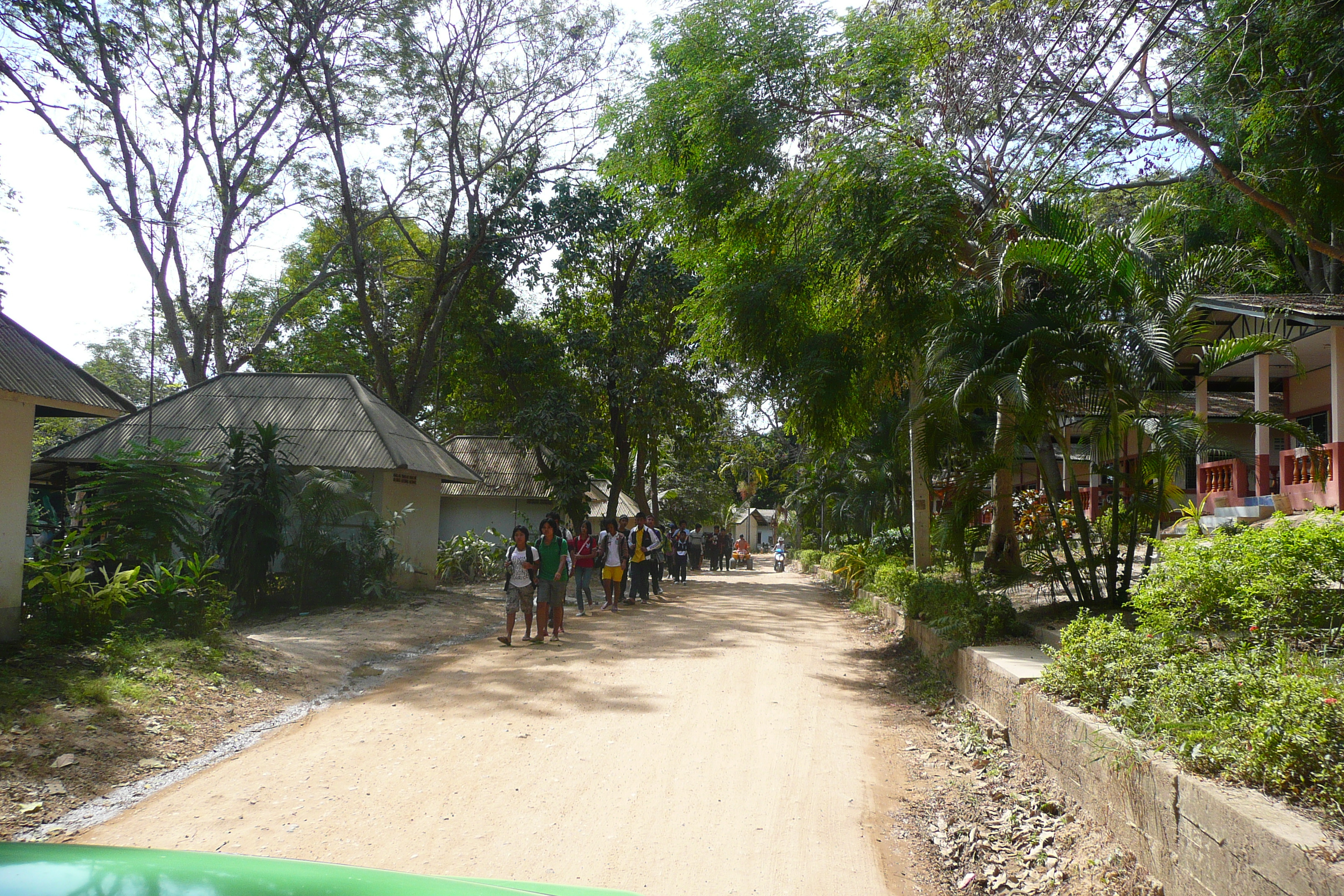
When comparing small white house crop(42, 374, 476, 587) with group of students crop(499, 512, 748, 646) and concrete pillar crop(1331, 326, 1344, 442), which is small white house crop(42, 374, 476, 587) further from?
concrete pillar crop(1331, 326, 1344, 442)

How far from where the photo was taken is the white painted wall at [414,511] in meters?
17.4

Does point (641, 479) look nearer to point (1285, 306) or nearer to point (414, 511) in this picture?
point (414, 511)

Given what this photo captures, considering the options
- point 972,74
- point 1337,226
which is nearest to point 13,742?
point 972,74

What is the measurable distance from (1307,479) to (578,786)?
14.4m

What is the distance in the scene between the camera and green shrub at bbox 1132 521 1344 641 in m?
5.62

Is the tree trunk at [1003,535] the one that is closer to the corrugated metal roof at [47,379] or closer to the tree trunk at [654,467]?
the corrugated metal roof at [47,379]

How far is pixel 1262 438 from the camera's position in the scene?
54.6ft

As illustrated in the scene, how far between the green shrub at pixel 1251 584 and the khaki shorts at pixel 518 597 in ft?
25.5

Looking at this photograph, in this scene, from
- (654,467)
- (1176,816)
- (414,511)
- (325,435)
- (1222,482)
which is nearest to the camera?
(1176,816)

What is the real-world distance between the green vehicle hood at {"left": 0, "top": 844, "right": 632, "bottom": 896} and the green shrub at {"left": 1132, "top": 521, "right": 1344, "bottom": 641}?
201 inches

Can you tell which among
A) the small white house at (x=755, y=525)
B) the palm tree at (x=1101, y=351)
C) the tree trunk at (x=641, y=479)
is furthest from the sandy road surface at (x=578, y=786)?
the small white house at (x=755, y=525)

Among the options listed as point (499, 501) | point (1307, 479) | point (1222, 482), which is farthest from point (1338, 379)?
point (499, 501)

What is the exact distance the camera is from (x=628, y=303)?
28.0 meters

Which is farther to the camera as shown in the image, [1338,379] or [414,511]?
[414,511]
